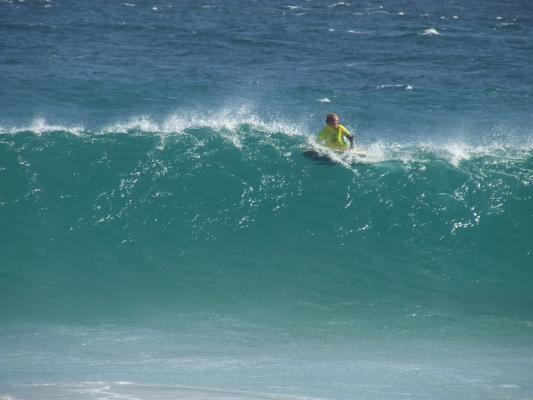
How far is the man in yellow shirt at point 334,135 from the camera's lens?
1831cm

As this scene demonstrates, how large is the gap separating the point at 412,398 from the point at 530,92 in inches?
825

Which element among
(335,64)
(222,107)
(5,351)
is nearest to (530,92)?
(335,64)

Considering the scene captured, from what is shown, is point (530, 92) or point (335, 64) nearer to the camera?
point (530, 92)

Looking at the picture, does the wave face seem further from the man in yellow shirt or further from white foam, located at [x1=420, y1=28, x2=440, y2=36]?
white foam, located at [x1=420, y1=28, x2=440, y2=36]

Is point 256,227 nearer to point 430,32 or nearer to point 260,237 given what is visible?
point 260,237

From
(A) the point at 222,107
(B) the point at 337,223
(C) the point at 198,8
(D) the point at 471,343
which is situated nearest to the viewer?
(D) the point at 471,343

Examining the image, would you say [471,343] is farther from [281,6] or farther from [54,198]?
[281,6]

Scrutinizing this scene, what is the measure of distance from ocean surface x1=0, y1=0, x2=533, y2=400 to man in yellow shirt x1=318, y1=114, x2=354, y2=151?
0.42 m

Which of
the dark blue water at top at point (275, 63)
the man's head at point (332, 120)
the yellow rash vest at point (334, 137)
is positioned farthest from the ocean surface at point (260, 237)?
the man's head at point (332, 120)

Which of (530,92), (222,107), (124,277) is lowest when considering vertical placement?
(124,277)

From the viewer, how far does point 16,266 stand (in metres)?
16.8

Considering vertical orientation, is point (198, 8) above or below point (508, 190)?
above

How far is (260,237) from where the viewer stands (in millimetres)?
17938

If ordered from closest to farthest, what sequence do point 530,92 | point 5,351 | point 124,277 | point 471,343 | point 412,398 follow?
point 412,398 → point 5,351 → point 471,343 → point 124,277 → point 530,92
